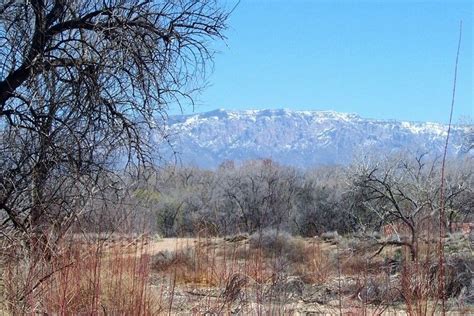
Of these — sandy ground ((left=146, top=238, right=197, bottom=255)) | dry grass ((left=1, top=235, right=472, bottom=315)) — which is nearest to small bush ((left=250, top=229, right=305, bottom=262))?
sandy ground ((left=146, top=238, right=197, bottom=255))

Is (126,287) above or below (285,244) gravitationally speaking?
above

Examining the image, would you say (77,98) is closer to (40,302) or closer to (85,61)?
(85,61)

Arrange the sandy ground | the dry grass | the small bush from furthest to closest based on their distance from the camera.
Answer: the small bush
the sandy ground
the dry grass

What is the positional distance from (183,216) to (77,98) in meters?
31.8

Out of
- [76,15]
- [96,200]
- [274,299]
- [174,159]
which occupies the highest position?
[76,15]

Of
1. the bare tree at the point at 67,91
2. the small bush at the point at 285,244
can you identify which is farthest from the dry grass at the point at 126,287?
the small bush at the point at 285,244

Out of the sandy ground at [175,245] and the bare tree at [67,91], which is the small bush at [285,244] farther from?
the bare tree at [67,91]

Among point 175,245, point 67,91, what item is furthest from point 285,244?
point 67,91

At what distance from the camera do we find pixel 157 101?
7691 mm

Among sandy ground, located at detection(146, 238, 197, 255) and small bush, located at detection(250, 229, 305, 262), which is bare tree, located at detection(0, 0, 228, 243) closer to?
sandy ground, located at detection(146, 238, 197, 255)

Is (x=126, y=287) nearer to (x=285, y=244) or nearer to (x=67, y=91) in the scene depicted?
(x=67, y=91)

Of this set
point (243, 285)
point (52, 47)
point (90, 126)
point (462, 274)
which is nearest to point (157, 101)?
point (90, 126)

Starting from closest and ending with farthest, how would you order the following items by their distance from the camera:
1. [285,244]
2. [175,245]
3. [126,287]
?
[126,287] < [175,245] < [285,244]

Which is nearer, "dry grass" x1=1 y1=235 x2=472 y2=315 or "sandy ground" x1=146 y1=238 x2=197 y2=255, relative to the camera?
"dry grass" x1=1 y1=235 x2=472 y2=315
